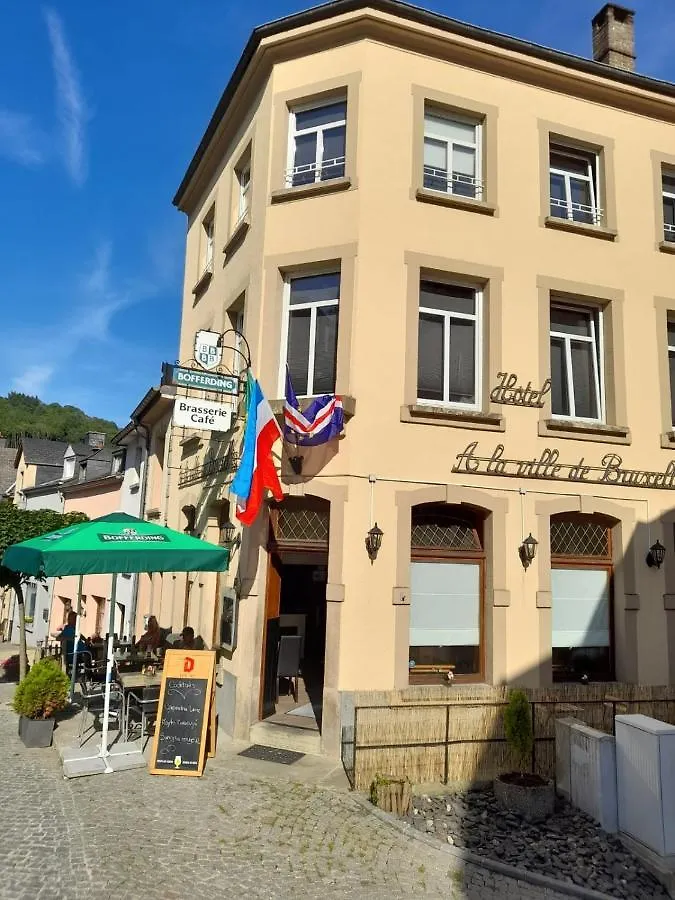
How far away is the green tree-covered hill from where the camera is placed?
7206 cm

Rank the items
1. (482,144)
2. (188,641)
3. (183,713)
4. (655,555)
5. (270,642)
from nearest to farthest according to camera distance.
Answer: (183,713) → (270,642) → (655,555) → (482,144) → (188,641)

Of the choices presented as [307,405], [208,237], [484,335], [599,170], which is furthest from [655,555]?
[208,237]

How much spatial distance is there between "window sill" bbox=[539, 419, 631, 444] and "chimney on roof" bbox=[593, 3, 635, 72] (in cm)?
744

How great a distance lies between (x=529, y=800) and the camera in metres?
7.27

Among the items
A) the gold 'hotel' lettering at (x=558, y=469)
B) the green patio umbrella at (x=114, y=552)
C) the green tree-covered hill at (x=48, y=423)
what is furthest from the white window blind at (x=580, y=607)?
the green tree-covered hill at (x=48, y=423)

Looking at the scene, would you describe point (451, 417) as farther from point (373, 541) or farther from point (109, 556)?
point (109, 556)

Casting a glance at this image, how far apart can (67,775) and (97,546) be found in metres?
2.62

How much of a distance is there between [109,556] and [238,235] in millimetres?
6469

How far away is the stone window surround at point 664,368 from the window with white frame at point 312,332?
5.57 meters

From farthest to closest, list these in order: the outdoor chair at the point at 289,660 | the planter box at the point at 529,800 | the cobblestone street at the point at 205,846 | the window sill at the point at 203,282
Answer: the window sill at the point at 203,282
the outdoor chair at the point at 289,660
the planter box at the point at 529,800
the cobblestone street at the point at 205,846

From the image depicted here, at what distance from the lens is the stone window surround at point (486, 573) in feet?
29.8

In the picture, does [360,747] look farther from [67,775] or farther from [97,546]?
[97,546]

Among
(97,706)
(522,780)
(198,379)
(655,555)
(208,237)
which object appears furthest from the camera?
(208,237)

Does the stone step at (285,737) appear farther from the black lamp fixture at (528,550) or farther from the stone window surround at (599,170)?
the stone window surround at (599,170)
